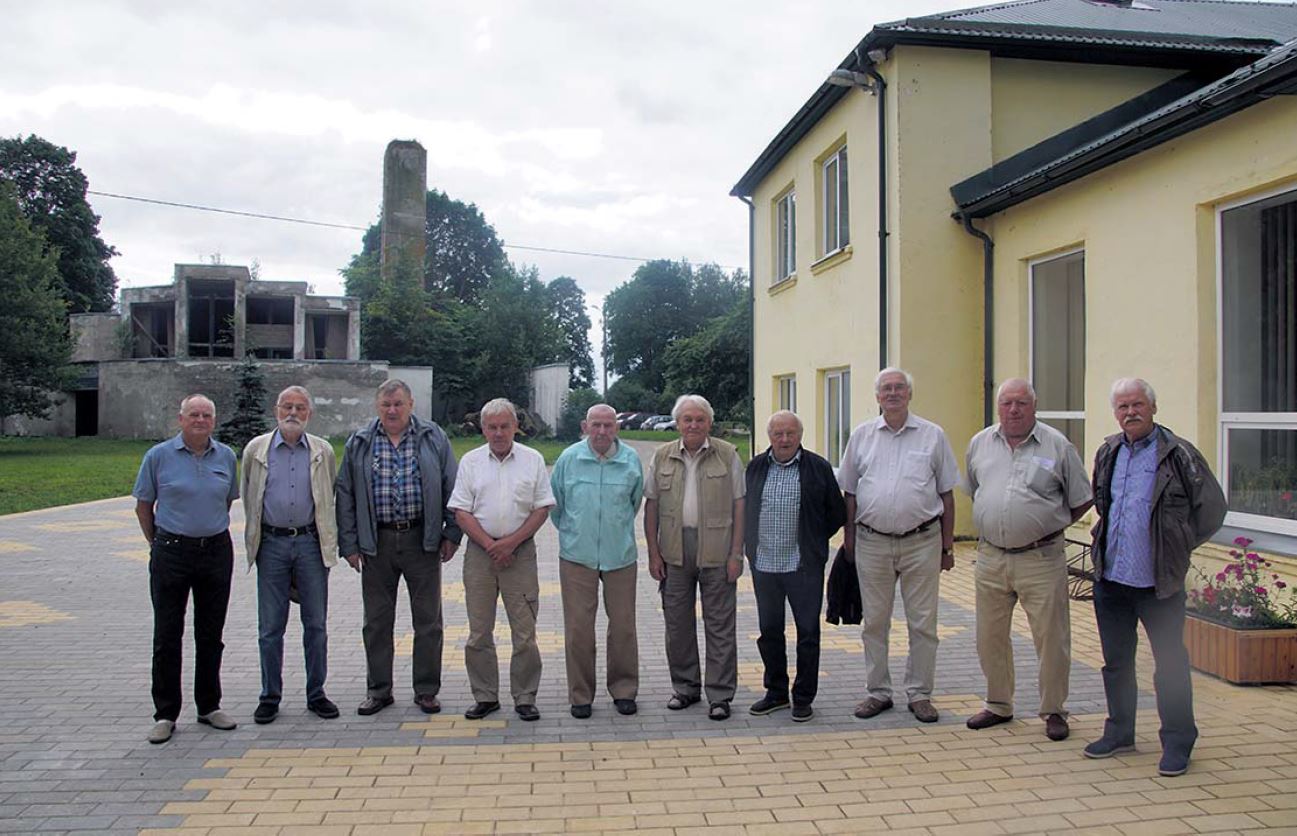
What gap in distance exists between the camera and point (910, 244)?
10422 mm

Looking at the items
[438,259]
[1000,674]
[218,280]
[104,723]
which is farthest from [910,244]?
[438,259]

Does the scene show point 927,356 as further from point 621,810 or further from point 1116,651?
point 621,810

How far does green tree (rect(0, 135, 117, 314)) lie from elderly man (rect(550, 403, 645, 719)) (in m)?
52.5

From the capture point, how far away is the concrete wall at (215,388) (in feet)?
125

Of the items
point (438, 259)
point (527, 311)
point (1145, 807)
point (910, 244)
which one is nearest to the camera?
point (1145, 807)

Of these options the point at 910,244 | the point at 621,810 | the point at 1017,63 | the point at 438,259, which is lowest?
the point at 621,810

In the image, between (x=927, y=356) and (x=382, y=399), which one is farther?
(x=927, y=356)

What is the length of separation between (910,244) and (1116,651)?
662cm

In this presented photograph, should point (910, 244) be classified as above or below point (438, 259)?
below

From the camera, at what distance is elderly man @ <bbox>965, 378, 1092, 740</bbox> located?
4.78 m

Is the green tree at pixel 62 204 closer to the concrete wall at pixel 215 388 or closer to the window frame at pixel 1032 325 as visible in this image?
the concrete wall at pixel 215 388

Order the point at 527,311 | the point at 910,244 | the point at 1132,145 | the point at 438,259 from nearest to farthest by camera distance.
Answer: the point at 1132,145
the point at 910,244
the point at 527,311
the point at 438,259

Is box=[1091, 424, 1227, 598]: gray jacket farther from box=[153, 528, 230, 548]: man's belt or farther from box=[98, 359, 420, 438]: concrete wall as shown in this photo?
box=[98, 359, 420, 438]: concrete wall

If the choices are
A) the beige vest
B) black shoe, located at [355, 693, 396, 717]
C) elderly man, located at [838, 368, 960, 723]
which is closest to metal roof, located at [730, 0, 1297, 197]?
elderly man, located at [838, 368, 960, 723]
